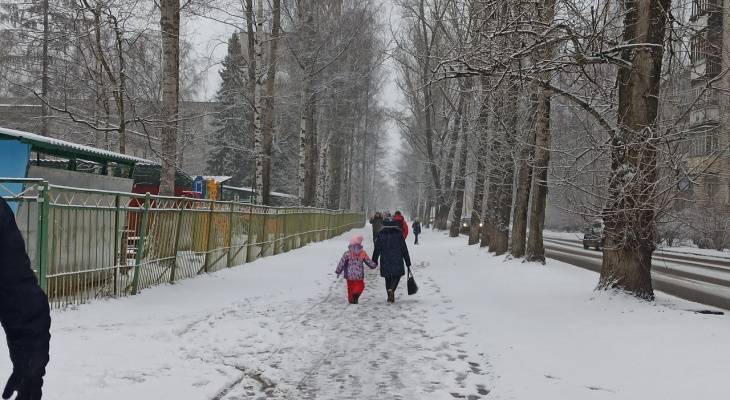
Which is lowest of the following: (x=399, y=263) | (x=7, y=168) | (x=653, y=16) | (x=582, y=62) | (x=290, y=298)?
(x=290, y=298)

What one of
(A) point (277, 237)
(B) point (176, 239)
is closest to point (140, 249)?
(B) point (176, 239)

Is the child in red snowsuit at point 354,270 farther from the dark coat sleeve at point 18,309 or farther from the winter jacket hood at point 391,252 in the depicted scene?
the dark coat sleeve at point 18,309

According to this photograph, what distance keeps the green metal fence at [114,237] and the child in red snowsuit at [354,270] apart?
3.16 meters

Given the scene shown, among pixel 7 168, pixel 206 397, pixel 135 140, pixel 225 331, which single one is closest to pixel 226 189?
pixel 135 140

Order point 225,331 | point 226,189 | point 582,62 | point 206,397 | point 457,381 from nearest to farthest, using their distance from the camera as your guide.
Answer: point 206,397 → point 457,381 → point 225,331 → point 582,62 → point 226,189

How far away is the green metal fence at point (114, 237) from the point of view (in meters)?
7.06

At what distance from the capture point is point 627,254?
882 centimetres

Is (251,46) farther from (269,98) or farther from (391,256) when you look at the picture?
(391,256)

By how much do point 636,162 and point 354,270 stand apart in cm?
489

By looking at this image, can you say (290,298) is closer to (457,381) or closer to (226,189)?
(457,381)

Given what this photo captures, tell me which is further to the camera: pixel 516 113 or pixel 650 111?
pixel 516 113

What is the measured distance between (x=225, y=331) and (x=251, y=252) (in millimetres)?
9108

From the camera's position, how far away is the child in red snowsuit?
409 inches

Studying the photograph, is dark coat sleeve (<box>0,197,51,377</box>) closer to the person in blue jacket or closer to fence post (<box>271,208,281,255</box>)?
the person in blue jacket
